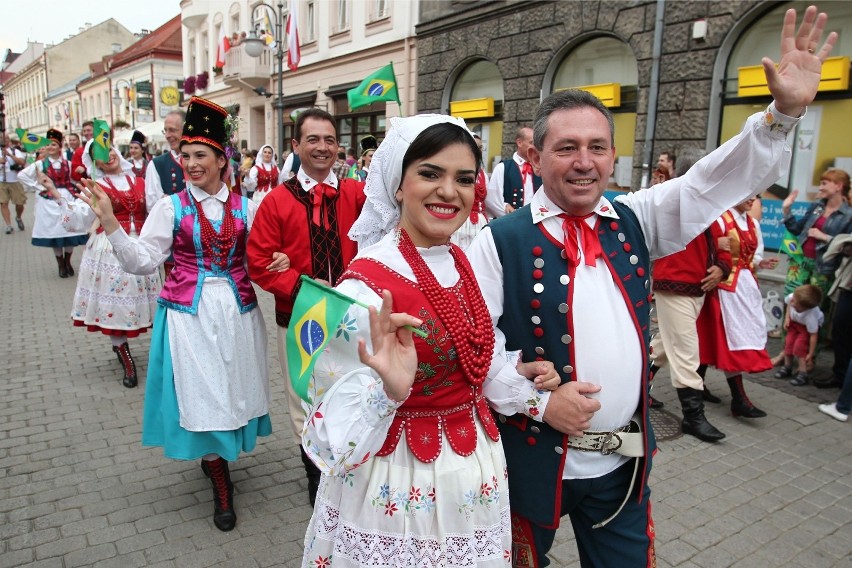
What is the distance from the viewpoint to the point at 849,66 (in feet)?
25.0

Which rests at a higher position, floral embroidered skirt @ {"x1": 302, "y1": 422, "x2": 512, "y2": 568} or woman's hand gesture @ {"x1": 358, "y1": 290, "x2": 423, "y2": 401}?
woman's hand gesture @ {"x1": 358, "y1": 290, "x2": 423, "y2": 401}

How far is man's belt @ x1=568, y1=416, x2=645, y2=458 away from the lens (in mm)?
2053

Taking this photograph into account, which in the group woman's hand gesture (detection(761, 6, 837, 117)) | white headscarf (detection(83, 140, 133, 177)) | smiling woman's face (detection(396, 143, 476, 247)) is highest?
woman's hand gesture (detection(761, 6, 837, 117))

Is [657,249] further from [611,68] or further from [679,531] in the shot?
[611,68]

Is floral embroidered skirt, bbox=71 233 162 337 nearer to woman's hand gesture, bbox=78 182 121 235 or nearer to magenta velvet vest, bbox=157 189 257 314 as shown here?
magenta velvet vest, bbox=157 189 257 314

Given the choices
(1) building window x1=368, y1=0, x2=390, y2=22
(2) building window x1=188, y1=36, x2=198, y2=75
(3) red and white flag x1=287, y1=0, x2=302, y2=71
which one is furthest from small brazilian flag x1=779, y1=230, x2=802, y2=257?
(2) building window x1=188, y1=36, x2=198, y2=75

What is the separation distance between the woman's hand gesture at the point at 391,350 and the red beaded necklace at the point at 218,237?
7.04 feet

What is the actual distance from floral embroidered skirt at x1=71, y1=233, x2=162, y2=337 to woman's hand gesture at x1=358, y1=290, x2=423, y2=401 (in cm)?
504

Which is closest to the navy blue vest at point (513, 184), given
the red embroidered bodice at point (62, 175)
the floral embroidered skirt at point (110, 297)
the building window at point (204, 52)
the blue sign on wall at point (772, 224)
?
the blue sign on wall at point (772, 224)

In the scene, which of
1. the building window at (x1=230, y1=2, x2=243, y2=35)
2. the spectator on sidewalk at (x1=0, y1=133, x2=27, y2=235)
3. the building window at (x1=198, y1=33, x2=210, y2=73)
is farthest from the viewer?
the building window at (x1=198, y1=33, x2=210, y2=73)

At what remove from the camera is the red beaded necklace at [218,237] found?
3.41m

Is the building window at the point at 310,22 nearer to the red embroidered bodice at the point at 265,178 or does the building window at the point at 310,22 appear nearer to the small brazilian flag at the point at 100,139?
the red embroidered bodice at the point at 265,178

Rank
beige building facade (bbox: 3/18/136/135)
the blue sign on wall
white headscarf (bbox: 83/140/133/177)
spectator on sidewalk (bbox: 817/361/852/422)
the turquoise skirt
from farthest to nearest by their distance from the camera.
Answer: beige building facade (bbox: 3/18/136/135)
the blue sign on wall
white headscarf (bbox: 83/140/133/177)
spectator on sidewalk (bbox: 817/361/852/422)
the turquoise skirt

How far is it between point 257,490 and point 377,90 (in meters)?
9.30
